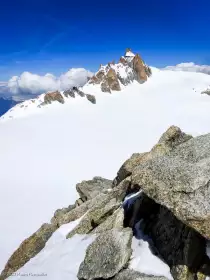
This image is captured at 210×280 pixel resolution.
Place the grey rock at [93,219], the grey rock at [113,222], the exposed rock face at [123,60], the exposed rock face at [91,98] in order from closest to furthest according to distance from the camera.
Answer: the grey rock at [113,222]
the grey rock at [93,219]
the exposed rock face at [91,98]
the exposed rock face at [123,60]

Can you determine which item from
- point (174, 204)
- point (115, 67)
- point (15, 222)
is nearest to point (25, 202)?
point (15, 222)

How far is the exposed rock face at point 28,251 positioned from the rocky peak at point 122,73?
406 ft

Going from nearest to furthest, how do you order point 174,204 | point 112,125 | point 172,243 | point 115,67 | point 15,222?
point 174,204
point 172,243
point 15,222
point 112,125
point 115,67

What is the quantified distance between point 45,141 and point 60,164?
17627mm

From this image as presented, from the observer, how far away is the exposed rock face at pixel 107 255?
15469 millimetres

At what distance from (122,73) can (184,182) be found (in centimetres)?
14590

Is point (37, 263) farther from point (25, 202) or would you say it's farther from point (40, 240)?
point (25, 202)

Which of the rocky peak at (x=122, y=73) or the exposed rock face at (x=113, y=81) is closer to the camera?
the exposed rock face at (x=113, y=81)

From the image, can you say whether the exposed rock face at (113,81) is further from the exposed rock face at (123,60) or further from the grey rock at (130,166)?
the grey rock at (130,166)

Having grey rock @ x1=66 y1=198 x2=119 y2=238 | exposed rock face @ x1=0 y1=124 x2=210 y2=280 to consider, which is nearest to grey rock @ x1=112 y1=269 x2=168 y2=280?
exposed rock face @ x1=0 y1=124 x2=210 y2=280

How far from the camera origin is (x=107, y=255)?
1595cm

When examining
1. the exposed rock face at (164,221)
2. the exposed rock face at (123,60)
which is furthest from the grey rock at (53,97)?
the exposed rock face at (164,221)

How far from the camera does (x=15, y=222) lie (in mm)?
48469

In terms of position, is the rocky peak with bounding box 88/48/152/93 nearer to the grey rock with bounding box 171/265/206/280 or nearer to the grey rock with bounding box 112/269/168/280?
the grey rock with bounding box 112/269/168/280
